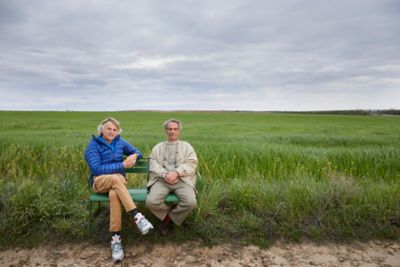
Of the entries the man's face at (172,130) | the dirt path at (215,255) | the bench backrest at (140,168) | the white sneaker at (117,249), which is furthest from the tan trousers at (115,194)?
the man's face at (172,130)

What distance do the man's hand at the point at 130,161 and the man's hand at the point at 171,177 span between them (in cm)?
51

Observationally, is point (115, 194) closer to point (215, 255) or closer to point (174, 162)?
point (174, 162)

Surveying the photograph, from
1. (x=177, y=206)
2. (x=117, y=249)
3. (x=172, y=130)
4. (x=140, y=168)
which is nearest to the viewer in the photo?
(x=117, y=249)

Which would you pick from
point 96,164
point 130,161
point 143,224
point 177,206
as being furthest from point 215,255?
point 96,164

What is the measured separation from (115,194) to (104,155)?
0.60 metres

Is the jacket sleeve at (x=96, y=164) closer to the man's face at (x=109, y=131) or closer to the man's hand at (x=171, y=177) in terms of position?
the man's face at (x=109, y=131)

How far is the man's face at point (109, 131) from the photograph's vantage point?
3.65m

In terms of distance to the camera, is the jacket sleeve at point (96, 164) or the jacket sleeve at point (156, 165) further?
the jacket sleeve at point (156, 165)

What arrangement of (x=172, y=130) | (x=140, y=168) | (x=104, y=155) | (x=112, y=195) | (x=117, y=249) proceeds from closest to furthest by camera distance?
1. (x=117, y=249)
2. (x=112, y=195)
3. (x=104, y=155)
4. (x=172, y=130)
5. (x=140, y=168)

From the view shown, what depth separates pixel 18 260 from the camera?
10.0ft

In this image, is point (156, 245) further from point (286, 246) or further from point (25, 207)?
point (25, 207)

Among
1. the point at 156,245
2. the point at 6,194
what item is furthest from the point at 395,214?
the point at 6,194

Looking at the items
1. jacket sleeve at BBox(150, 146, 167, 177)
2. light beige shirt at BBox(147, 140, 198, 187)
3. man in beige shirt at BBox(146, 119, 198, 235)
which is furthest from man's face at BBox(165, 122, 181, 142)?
jacket sleeve at BBox(150, 146, 167, 177)

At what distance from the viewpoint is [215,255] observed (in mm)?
3186
